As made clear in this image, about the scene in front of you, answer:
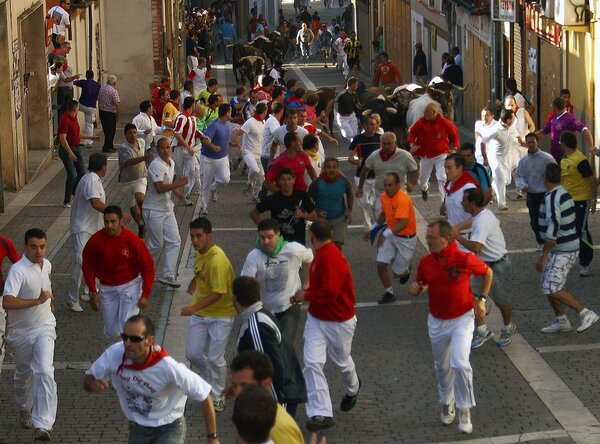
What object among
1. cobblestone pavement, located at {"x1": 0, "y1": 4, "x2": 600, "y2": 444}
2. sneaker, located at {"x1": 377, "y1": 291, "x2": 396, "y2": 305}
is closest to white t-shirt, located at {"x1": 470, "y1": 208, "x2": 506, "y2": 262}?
cobblestone pavement, located at {"x1": 0, "y1": 4, "x2": 600, "y2": 444}

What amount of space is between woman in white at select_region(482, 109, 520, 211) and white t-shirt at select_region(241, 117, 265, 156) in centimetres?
349

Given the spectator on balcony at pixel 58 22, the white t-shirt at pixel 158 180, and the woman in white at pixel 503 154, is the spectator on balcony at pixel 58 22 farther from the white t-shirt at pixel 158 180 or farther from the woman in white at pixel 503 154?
the white t-shirt at pixel 158 180

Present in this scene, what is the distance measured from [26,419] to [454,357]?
11.4 feet

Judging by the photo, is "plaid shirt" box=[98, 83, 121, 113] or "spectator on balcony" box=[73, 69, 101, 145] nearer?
"plaid shirt" box=[98, 83, 121, 113]

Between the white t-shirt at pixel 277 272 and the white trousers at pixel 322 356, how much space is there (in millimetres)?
359

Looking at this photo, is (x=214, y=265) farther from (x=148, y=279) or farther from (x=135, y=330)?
(x=135, y=330)

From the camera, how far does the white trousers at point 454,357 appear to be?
11.3 m

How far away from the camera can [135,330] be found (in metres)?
8.73

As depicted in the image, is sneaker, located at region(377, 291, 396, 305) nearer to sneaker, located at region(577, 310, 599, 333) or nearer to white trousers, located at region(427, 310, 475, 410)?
sneaker, located at region(577, 310, 599, 333)

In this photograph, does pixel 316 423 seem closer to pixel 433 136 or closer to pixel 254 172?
pixel 433 136

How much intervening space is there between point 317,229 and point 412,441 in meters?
1.82

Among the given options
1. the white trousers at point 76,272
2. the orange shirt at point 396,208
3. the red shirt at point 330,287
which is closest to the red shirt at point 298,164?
the orange shirt at point 396,208

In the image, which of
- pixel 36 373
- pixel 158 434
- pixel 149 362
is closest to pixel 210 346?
pixel 36 373

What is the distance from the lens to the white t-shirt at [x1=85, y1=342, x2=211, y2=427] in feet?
29.0
